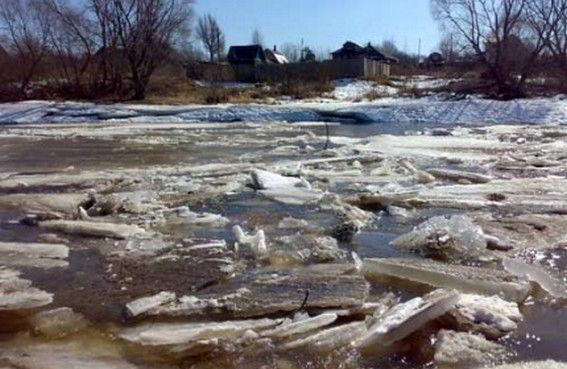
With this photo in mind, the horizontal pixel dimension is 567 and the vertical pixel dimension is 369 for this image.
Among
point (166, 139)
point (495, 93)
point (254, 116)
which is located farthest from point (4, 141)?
point (495, 93)

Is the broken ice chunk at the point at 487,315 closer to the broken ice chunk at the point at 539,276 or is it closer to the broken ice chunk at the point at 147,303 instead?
the broken ice chunk at the point at 539,276

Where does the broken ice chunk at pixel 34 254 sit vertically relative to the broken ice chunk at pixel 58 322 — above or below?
above

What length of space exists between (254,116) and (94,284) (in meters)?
19.0

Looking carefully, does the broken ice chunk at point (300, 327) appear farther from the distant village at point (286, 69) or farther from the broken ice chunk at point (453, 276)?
the distant village at point (286, 69)

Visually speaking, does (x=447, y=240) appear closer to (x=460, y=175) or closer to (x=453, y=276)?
(x=453, y=276)

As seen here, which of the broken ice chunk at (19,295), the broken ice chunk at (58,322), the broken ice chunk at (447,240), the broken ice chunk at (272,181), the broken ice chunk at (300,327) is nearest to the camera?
the broken ice chunk at (300,327)

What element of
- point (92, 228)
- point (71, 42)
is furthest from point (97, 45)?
point (92, 228)

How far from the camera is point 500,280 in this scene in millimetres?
3889

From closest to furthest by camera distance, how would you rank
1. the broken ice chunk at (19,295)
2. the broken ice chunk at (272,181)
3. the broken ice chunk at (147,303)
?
the broken ice chunk at (147,303) → the broken ice chunk at (19,295) → the broken ice chunk at (272,181)

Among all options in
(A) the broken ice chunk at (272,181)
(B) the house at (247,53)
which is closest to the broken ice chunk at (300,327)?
(A) the broken ice chunk at (272,181)

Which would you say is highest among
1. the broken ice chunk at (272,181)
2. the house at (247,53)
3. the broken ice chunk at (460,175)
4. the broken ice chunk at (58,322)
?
the house at (247,53)

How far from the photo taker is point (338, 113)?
22.2 m

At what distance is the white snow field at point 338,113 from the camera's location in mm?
21547

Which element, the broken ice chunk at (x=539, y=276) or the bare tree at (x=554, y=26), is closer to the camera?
the broken ice chunk at (x=539, y=276)
